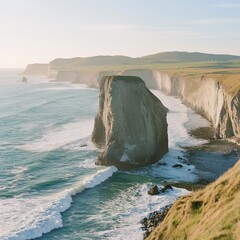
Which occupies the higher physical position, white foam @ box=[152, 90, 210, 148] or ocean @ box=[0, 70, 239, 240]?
white foam @ box=[152, 90, 210, 148]

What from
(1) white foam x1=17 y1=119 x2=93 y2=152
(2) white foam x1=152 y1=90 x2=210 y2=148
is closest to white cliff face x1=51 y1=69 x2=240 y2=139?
(2) white foam x1=152 y1=90 x2=210 y2=148

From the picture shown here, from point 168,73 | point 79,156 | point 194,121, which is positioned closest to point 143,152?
point 79,156

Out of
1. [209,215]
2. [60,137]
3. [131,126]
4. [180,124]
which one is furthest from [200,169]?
[180,124]

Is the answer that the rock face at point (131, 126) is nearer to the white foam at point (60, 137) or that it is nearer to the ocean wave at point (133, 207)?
the ocean wave at point (133, 207)

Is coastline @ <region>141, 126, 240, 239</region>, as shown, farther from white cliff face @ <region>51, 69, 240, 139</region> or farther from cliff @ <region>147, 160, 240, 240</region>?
cliff @ <region>147, 160, 240, 240</region>

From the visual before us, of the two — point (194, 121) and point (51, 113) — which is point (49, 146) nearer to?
point (194, 121)

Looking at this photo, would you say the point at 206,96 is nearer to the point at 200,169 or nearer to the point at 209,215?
the point at 200,169
